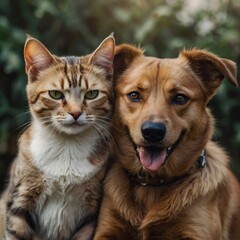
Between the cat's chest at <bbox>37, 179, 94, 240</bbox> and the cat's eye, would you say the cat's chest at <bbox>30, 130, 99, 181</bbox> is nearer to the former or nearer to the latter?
the cat's chest at <bbox>37, 179, 94, 240</bbox>

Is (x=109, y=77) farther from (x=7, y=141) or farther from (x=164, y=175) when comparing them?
(x=7, y=141)

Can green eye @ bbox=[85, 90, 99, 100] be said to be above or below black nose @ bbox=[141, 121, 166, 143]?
above

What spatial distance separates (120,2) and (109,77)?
12.4 ft

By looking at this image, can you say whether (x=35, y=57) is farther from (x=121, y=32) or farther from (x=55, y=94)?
(x=121, y=32)

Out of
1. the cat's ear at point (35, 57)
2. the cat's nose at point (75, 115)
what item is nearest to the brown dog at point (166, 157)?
the cat's nose at point (75, 115)

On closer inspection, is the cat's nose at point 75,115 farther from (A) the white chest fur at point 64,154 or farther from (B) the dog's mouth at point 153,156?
(B) the dog's mouth at point 153,156

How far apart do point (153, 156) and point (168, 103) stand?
1.22 ft

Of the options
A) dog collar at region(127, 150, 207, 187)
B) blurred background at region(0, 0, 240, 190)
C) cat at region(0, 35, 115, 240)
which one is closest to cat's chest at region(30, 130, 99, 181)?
cat at region(0, 35, 115, 240)

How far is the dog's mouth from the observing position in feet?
14.0

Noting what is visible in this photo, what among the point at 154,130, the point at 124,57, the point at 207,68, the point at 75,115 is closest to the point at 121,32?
the point at 124,57

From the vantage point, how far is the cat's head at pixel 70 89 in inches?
174

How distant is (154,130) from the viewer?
4188mm

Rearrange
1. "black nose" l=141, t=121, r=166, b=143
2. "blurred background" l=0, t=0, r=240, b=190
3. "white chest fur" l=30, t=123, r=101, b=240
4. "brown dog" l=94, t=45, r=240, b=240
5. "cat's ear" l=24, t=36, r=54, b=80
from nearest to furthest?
1. "black nose" l=141, t=121, r=166, b=143
2. "brown dog" l=94, t=45, r=240, b=240
3. "white chest fur" l=30, t=123, r=101, b=240
4. "cat's ear" l=24, t=36, r=54, b=80
5. "blurred background" l=0, t=0, r=240, b=190

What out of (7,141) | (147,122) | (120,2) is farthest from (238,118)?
(147,122)
